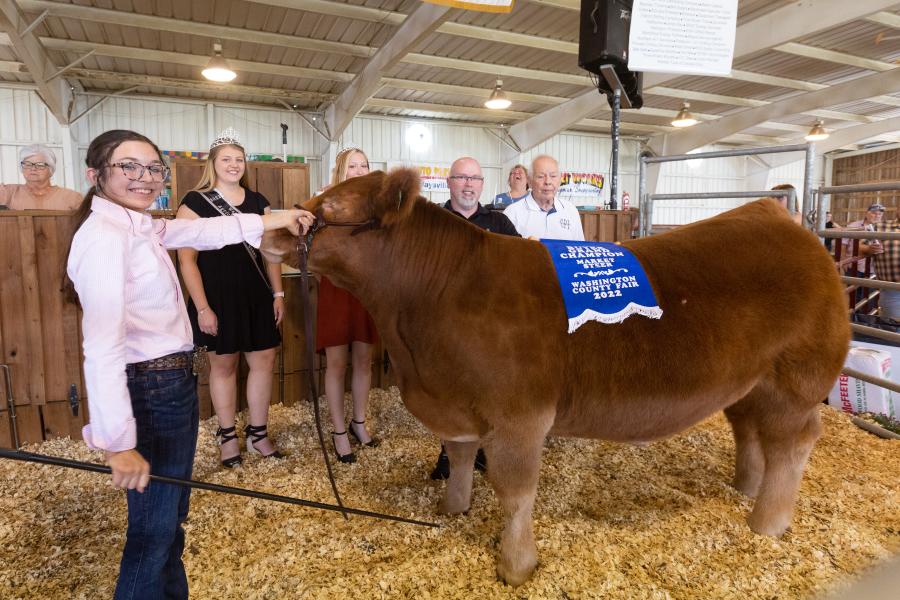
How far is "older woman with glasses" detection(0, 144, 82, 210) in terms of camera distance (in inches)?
185

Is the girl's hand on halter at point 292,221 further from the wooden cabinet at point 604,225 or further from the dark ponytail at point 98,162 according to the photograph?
the wooden cabinet at point 604,225

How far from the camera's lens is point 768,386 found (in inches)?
97.0

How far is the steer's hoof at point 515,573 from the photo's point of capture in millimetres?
2250

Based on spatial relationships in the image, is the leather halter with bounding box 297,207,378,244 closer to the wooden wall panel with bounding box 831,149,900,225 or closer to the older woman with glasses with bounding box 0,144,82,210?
the older woman with glasses with bounding box 0,144,82,210

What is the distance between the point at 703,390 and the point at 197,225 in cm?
216

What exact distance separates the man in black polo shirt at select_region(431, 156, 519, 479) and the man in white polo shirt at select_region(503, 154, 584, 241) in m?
0.40

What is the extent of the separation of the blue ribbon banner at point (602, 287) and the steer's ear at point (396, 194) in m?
0.69

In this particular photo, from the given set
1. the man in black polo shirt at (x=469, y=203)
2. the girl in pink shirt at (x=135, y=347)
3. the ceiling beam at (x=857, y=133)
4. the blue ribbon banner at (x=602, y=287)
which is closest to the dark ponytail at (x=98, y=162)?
the girl in pink shirt at (x=135, y=347)

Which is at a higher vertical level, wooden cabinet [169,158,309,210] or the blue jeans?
wooden cabinet [169,158,309,210]

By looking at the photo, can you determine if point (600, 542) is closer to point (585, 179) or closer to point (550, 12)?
point (550, 12)

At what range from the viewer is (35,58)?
8531mm

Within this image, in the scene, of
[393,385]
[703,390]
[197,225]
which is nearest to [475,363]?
[703,390]

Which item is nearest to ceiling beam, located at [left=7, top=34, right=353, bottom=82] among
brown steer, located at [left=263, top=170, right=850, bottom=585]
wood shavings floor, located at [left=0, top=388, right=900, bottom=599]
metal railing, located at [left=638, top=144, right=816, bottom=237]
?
metal railing, located at [left=638, top=144, right=816, bottom=237]

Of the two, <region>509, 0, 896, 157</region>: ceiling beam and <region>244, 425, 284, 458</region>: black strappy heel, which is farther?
<region>509, 0, 896, 157</region>: ceiling beam
